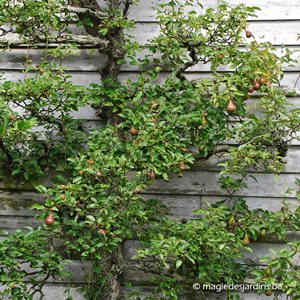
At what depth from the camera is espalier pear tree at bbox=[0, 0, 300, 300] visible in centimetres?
198

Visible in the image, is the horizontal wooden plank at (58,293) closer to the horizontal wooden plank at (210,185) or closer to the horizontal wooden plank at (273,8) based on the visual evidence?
the horizontal wooden plank at (210,185)

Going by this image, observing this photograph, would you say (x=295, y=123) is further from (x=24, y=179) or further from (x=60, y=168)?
(x=24, y=179)

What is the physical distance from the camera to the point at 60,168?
2344 mm

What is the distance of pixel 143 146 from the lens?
200 cm

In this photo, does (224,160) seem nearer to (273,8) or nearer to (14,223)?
(273,8)

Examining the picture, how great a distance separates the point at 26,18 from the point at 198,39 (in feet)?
3.92

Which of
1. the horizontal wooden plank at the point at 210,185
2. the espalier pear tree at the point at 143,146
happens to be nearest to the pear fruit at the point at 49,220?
the espalier pear tree at the point at 143,146

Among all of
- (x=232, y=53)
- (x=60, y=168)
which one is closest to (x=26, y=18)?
(x=60, y=168)

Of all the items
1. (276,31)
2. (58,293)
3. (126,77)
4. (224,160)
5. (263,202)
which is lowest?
(58,293)

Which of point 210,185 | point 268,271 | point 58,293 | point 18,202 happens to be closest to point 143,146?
point 210,185

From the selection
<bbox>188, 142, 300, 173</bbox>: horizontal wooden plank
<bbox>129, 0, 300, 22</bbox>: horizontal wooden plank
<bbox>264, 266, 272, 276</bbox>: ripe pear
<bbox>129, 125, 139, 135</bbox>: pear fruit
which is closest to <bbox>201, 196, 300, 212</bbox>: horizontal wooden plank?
<bbox>188, 142, 300, 173</bbox>: horizontal wooden plank

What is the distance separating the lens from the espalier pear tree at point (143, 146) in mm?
1981

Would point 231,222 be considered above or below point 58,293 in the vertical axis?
above

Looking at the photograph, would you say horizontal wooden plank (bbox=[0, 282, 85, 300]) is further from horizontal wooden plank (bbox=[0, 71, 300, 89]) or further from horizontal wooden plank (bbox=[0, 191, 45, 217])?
horizontal wooden plank (bbox=[0, 71, 300, 89])
